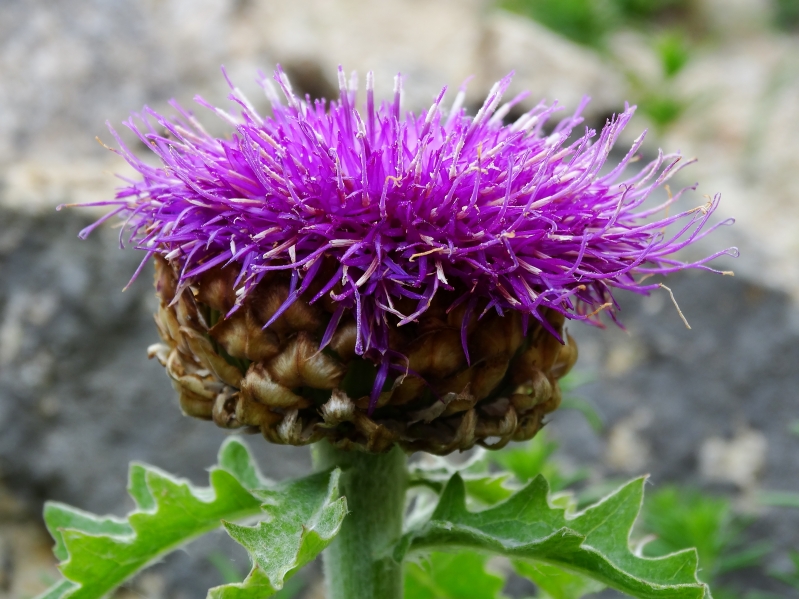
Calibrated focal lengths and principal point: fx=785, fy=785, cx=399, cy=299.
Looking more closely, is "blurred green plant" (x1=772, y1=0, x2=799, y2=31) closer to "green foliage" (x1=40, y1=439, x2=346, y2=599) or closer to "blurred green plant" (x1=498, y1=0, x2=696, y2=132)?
"blurred green plant" (x1=498, y1=0, x2=696, y2=132)

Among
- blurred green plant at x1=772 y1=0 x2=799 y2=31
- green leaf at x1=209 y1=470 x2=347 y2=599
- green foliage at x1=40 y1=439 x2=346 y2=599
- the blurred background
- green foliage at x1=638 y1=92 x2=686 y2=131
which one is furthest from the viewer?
blurred green plant at x1=772 y1=0 x2=799 y2=31

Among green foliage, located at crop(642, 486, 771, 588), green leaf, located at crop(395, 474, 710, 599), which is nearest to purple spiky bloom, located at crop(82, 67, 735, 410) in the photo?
green leaf, located at crop(395, 474, 710, 599)

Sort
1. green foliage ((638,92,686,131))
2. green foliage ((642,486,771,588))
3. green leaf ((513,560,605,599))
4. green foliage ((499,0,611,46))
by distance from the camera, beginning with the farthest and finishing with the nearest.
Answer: green foliage ((499,0,611,46)), green foliage ((638,92,686,131)), green foliage ((642,486,771,588)), green leaf ((513,560,605,599))

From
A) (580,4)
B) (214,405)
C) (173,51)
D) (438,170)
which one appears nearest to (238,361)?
(214,405)

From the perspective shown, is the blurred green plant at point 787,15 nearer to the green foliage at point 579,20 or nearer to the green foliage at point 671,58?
the green foliage at point 579,20

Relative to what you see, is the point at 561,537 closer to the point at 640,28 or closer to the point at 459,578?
the point at 459,578

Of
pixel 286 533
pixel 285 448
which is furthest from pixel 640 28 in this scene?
pixel 286 533
